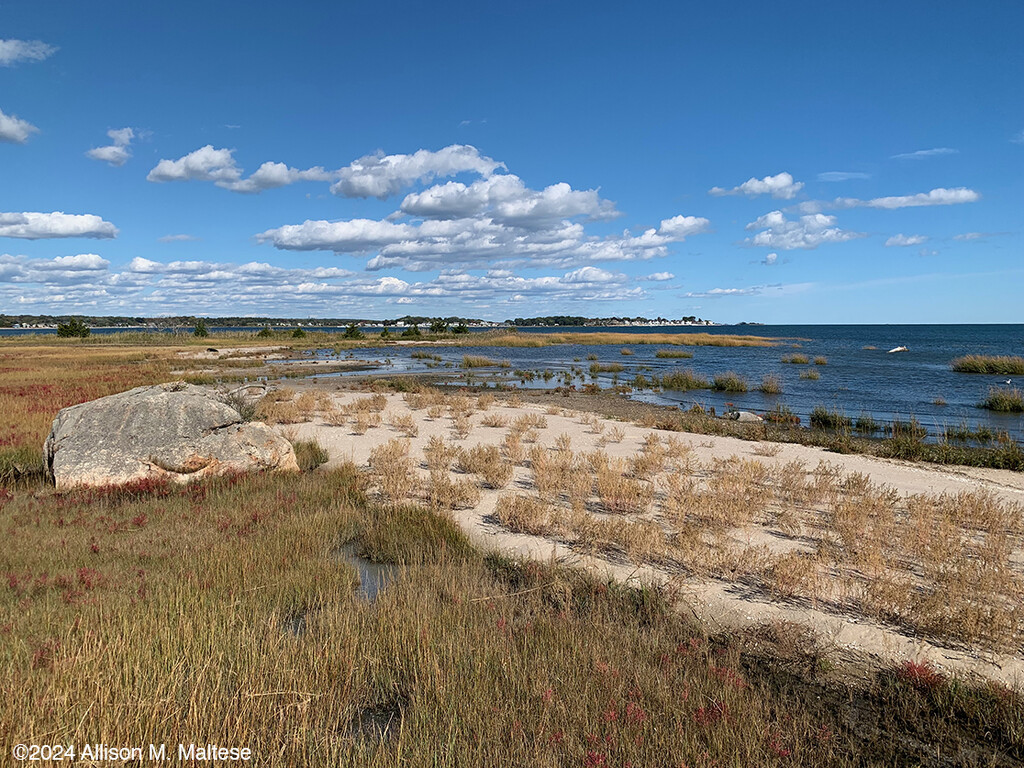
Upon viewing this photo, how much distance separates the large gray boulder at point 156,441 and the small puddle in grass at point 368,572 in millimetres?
4968

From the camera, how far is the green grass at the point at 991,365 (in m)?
41.0

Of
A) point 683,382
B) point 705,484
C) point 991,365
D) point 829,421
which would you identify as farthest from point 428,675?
point 991,365

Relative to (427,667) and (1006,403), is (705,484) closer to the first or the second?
(427,667)

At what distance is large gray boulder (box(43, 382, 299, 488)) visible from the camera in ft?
35.4

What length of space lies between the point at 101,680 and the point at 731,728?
4.71 meters

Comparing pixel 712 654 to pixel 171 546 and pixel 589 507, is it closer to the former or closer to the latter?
pixel 589 507

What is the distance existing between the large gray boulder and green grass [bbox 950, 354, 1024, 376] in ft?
168

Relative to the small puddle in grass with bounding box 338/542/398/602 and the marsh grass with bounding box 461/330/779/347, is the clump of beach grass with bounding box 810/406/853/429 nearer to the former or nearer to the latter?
the small puddle in grass with bounding box 338/542/398/602

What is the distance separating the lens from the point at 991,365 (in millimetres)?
42094

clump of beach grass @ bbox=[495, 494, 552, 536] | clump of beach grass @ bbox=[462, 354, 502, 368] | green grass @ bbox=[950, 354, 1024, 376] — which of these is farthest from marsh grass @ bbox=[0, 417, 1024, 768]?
green grass @ bbox=[950, 354, 1024, 376]

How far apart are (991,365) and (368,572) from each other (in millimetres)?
52108

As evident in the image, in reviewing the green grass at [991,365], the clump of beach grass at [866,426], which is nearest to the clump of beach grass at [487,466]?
the clump of beach grass at [866,426]

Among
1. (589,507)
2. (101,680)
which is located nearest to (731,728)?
(101,680)

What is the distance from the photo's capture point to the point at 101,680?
409 cm
